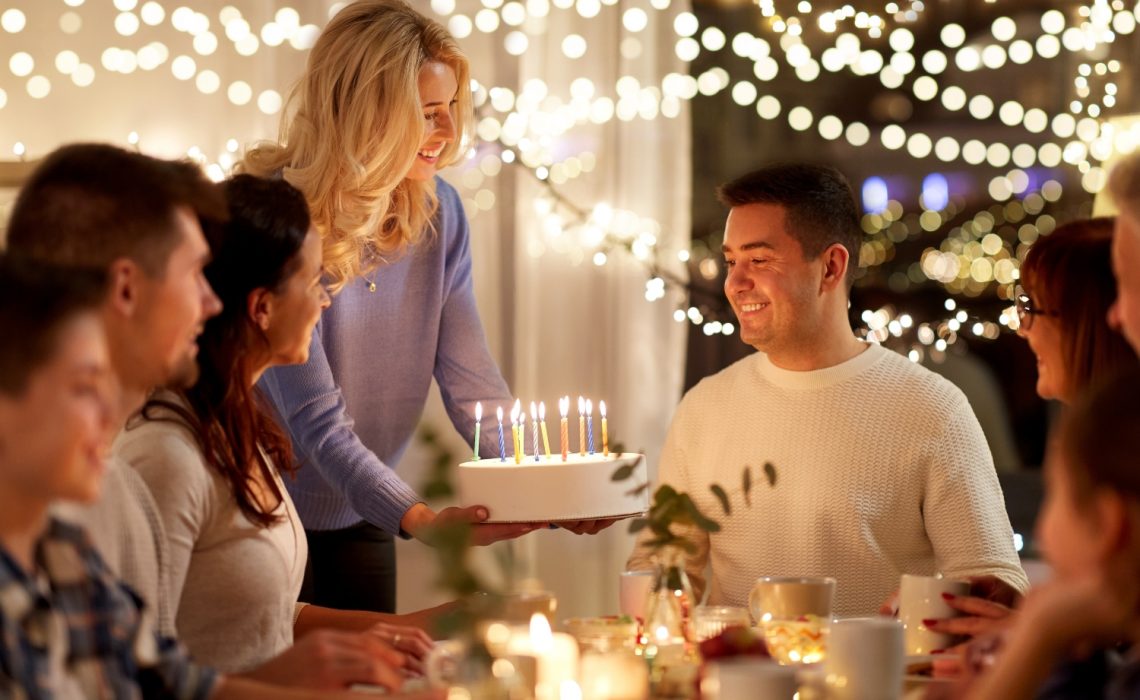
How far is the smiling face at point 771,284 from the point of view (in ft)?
8.54

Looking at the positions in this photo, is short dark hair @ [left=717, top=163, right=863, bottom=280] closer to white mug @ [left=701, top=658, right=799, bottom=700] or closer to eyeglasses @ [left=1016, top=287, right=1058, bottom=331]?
eyeglasses @ [left=1016, top=287, right=1058, bottom=331]

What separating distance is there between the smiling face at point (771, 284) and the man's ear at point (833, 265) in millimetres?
20

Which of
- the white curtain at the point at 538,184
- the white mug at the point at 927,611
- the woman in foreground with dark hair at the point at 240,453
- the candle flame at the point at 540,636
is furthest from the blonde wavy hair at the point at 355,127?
the white mug at the point at 927,611

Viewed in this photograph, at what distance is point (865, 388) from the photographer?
101 inches

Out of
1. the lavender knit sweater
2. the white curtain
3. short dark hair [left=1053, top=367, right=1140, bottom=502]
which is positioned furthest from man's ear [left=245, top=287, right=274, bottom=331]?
the white curtain

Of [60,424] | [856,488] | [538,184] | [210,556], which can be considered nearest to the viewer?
[60,424]

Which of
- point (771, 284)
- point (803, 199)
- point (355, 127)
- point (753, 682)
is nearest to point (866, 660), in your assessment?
point (753, 682)

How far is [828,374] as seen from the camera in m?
2.60

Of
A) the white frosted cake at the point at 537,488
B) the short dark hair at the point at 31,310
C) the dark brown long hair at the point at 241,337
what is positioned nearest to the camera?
the short dark hair at the point at 31,310

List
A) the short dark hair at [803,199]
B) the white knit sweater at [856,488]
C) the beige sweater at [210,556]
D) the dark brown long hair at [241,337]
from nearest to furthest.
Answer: the beige sweater at [210,556]
the dark brown long hair at [241,337]
the white knit sweater at [856,488]
the short dark hair at [803,199]

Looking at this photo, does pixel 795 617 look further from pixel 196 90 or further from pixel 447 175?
pixel 196 90

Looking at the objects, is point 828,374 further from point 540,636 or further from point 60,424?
point 60,424

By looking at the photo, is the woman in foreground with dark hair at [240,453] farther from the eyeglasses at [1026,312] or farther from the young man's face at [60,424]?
the eyeglasses at [1026,312]

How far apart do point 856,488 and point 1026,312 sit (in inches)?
23.5
